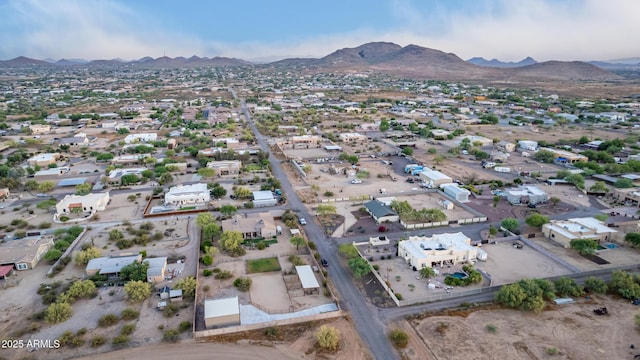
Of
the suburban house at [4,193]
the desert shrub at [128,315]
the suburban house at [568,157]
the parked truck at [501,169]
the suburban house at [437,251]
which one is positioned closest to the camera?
the desert shrub at [128,315]

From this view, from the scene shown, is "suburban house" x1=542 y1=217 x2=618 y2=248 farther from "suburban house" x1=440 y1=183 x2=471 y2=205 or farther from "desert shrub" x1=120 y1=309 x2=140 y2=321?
"desert shrub" x1=120 y1=309 x2=140 y2=321

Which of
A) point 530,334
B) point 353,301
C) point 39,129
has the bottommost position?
point 530,334

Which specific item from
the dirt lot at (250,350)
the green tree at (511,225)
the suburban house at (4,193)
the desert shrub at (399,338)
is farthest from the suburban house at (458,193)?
the suburban house at (4,193)

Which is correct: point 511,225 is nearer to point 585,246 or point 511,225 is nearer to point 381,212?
point 585,246

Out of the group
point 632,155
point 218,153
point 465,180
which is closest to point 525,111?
point 632,155

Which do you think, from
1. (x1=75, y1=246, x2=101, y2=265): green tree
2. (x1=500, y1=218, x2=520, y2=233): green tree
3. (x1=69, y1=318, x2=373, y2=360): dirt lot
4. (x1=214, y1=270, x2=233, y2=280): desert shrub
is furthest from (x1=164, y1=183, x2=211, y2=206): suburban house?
(x1=500, y1=218, x2=520, y2=233): green tree

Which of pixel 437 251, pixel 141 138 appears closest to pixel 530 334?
pixel 437 251

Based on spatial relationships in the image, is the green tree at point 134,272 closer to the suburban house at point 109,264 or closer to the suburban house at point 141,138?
the suburban house at point 109,264
